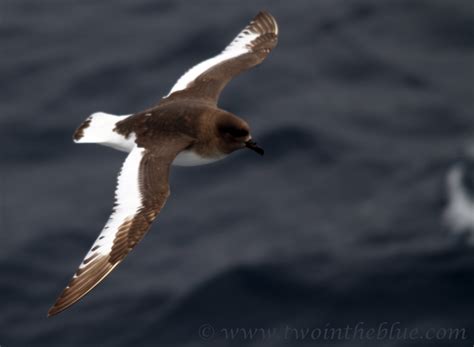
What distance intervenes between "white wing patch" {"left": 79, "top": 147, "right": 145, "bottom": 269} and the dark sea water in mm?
4785

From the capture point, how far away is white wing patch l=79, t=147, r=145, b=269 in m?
11.8

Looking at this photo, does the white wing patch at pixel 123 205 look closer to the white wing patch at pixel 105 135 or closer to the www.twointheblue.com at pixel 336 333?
the white wing patch at pixel 105 135

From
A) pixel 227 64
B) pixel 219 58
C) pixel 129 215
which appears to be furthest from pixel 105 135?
pixel 219 58

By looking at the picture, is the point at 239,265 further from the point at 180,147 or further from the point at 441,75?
the point at 441,75

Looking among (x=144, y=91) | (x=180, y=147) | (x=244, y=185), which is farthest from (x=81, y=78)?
(x=180, y=147)

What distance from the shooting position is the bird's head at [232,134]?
43.4 feet

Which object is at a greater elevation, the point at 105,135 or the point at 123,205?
the point at 105,135

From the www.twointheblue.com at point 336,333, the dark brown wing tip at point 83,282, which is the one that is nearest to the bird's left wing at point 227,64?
the dark brown wing tip at point 83,282

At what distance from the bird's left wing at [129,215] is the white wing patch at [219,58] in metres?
2.27

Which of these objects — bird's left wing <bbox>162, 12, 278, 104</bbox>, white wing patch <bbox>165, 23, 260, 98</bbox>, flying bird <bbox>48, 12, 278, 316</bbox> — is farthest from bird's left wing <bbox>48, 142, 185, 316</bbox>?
white wing patch <bbox>165, 23, 260, 98</bbox>

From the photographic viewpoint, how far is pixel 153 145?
13.0 meters

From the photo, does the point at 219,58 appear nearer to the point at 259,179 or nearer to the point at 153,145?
the point at 153,145

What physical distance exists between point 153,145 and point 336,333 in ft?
16.7

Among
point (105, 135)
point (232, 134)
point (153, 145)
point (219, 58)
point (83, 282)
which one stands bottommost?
point (83, 282)
